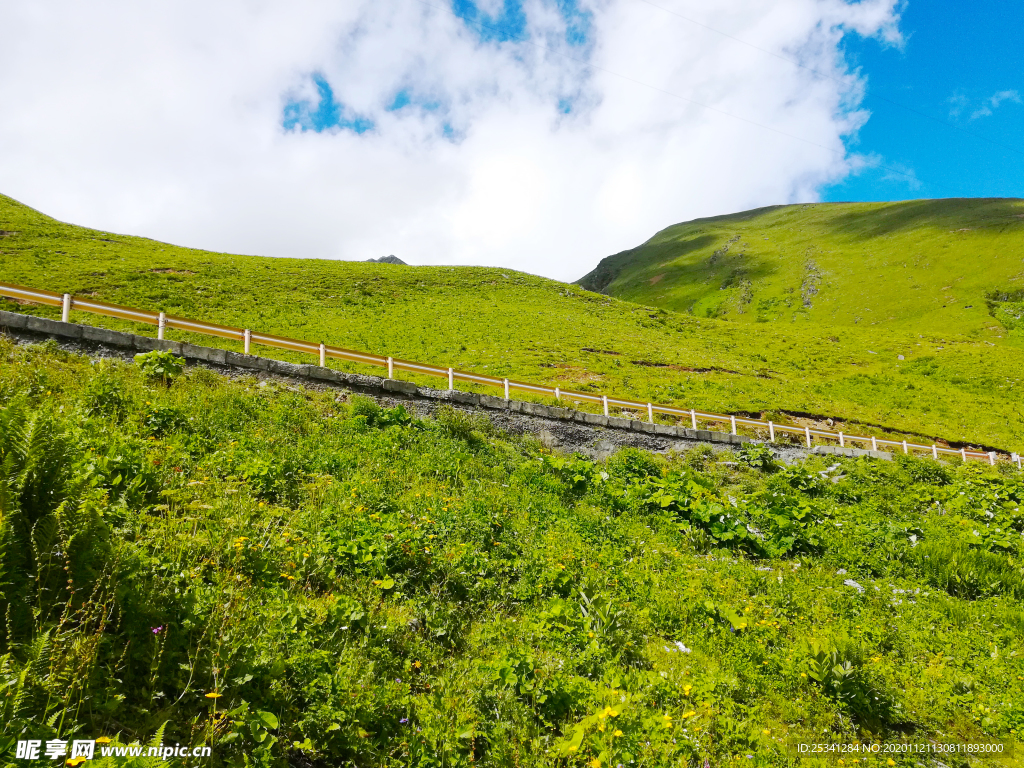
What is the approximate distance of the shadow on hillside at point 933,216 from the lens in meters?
87.9

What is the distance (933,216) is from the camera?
9625 centimetres

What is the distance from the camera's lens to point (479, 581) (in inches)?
266

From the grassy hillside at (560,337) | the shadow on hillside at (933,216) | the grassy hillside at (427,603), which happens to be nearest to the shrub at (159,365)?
the grassy hillside at (427,603)

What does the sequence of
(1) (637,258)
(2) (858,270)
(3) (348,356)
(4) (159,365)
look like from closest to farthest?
(4) (159,365)
(3) (348,356)
(2) (858,270)
(1) (637,258)

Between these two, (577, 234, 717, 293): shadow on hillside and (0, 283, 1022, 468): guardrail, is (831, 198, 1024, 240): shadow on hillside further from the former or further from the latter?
(0, 283, 1022, 468): guardrail

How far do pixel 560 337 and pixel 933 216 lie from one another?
9679cm

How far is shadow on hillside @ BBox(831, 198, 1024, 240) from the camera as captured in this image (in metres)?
87.9

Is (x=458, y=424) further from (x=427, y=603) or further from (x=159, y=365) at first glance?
(x=427, y=603)

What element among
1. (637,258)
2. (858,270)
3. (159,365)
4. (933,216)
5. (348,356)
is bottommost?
(159,365)

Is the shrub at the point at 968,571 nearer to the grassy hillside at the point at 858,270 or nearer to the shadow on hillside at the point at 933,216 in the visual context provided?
the grassy hillside at the point at 858,270

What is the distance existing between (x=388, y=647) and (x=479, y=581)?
178 cm

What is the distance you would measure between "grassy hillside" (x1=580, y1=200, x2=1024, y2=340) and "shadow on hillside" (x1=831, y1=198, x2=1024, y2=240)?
8.0 inches

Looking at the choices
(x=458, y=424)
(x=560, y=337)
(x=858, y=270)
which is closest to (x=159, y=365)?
(x=458, y=424)

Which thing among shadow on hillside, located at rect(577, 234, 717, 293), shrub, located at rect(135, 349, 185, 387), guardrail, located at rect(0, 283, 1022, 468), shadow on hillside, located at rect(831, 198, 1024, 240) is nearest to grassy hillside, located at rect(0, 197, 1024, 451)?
guardrail, located at rect(0, 283, 1022, 468)
